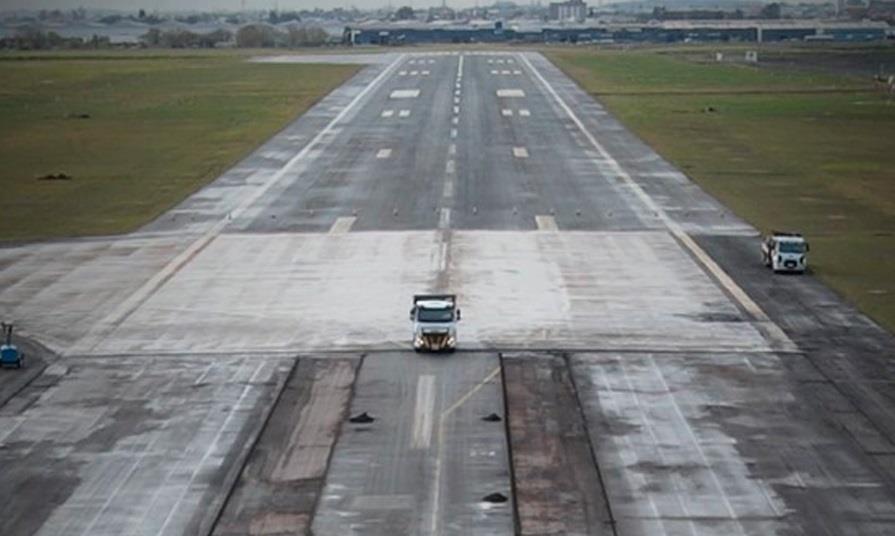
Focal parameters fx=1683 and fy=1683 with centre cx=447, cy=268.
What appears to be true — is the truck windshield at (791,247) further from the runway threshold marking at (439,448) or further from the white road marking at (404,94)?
the white road marking at (404,94)

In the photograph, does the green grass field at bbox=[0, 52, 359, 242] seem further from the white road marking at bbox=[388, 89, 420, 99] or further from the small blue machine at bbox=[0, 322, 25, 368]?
the small blue machine at bbox=[0, 322, 25, 368]

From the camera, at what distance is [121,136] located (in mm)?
125312

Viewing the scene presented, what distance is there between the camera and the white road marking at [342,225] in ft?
268

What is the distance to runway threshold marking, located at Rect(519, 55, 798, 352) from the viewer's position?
59.5 meters

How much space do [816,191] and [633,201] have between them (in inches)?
431

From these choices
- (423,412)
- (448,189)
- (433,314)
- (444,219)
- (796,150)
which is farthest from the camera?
(796,150)

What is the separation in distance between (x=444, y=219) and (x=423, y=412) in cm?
3616

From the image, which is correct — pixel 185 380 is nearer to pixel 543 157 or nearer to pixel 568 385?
pixel 568 385

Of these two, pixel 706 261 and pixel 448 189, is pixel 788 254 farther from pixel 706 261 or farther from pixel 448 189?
pixel 448 189

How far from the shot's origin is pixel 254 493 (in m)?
41.7


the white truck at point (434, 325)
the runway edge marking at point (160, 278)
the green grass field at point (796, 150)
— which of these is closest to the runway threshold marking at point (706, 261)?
the green grass field at point (796, 150)

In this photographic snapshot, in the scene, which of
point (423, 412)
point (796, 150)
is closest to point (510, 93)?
point (796, 150)

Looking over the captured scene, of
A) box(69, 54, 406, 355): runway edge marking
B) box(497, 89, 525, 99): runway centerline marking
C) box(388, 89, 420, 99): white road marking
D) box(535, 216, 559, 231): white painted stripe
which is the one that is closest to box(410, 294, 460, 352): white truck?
box(69, 54, 406, 355): runway edge marking

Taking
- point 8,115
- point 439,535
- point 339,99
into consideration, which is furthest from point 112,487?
point 339,99
